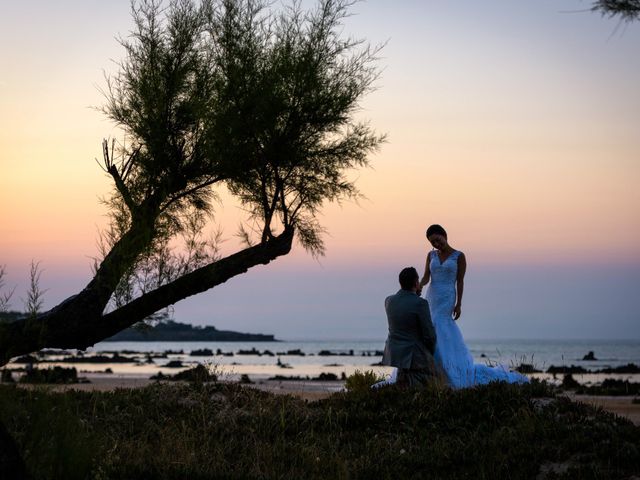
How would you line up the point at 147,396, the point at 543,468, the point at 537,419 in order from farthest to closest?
the point at 147,396, the point at 537,419, the point at 543,468

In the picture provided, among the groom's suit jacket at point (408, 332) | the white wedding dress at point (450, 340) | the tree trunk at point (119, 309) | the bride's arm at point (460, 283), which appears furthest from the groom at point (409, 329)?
the tree trunk at point (119, 309)

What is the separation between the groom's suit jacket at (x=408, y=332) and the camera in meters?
14.2

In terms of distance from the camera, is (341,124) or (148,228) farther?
(341,124)

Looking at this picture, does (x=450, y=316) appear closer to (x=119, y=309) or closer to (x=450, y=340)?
(x=450, y=340)

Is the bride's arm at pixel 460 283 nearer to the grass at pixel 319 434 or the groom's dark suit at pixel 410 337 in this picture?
the groom's dark suit at pixel 410 337

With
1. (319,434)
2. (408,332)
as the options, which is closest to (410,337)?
(408,332)

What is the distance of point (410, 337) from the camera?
14.4 m

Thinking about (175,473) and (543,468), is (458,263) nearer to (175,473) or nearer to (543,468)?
(543,468)

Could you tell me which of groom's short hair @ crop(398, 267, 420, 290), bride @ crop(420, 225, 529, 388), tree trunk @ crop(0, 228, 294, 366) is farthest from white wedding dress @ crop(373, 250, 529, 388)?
tree trunk @ crop(0, 228, 294, 366)

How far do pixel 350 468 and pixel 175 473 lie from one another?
7.74 feet

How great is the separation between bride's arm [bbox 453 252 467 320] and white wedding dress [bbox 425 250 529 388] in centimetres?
6

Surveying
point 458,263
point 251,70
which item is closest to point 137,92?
point 251,70

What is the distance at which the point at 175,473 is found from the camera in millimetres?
9680

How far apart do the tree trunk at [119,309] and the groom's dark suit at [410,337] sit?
3.16 metres
